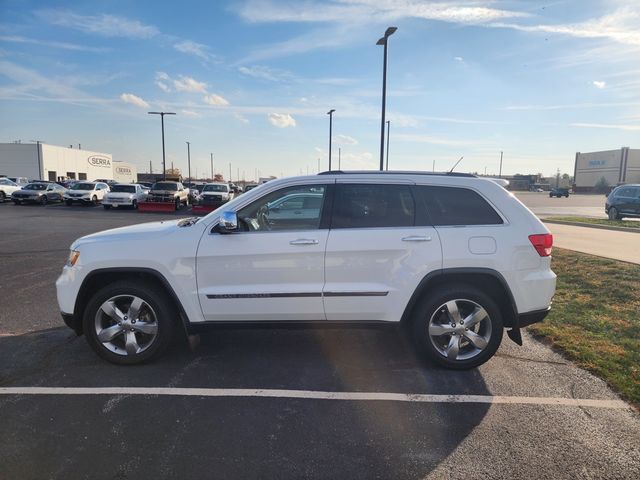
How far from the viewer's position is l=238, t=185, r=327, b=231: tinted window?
4059 mm

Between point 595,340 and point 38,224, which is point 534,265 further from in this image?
point 38,224

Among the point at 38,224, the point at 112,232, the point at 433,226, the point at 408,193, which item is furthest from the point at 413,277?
the point at 38,224

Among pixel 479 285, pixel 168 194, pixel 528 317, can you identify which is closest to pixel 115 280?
pixel 479 285

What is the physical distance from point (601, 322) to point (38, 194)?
3310 centimetres

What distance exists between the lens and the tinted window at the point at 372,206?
401 cm

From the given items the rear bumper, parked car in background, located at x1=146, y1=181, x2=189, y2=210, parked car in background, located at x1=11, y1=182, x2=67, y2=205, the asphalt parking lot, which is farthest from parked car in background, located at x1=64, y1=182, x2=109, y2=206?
the rear bumper

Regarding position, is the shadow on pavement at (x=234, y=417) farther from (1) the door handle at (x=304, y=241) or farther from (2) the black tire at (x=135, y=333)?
(1) the door handle at (x=304, y=241)

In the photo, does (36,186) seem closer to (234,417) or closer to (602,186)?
(234,417)

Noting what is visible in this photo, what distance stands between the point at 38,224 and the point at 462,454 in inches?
724

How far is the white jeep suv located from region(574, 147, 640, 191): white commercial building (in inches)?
3601

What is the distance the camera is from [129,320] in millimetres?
4066

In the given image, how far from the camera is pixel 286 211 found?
14.0 ft

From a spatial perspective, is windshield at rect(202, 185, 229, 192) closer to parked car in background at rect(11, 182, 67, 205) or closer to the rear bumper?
parked car in background at rect(11, 182, 67, 205)

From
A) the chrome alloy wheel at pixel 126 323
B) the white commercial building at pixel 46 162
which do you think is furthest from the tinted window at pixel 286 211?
the white commercial building at pixel 46 162
